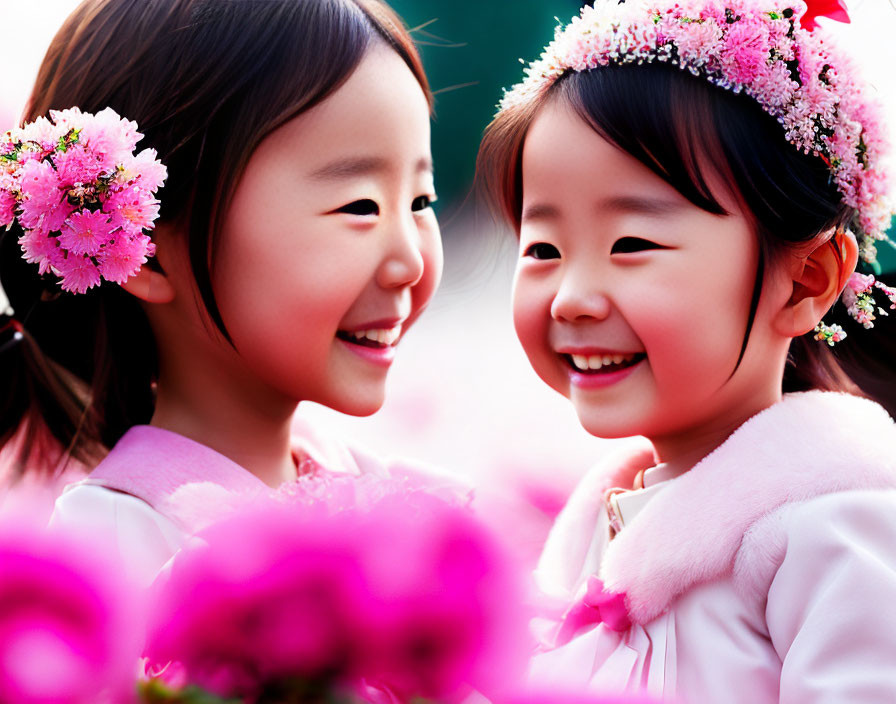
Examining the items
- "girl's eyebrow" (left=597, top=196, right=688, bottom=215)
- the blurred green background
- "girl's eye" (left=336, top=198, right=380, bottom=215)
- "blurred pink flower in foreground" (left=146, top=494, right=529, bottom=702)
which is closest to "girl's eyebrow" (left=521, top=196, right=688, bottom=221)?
"girl's eyebrow" (left=597, top=196, right=688, bottom=215)

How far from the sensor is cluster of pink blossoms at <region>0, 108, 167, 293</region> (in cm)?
91

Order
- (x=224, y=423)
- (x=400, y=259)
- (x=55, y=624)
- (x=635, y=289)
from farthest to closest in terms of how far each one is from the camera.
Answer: (x=224, y=423) < (x=400, y=259) < (x=635, y=289) < (x=55, y=624)

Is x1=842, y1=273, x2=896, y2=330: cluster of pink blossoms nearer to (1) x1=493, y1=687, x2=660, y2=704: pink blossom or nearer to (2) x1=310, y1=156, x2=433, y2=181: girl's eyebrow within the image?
(2) x1=310, y1=156, x2=433, y2=181: girl's eyebrow

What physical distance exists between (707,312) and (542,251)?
0.22m

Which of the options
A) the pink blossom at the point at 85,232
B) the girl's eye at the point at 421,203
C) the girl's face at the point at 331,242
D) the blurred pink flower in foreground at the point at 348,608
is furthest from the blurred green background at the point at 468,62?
the blurred pink flower in foreground at the point at 348,608

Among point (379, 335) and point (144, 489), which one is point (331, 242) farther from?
point (144, 489)

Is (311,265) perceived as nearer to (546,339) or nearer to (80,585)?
(546,339)

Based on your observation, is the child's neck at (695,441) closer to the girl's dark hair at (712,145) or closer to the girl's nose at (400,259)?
the girl's dark hair at (712,145)

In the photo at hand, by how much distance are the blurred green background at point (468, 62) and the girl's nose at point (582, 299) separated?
1.33 feet

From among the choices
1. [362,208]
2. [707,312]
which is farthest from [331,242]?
[707,312]

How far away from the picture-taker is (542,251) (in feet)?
3.66

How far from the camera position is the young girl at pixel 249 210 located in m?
1.05

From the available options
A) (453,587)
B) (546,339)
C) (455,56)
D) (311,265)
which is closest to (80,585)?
(453,587)

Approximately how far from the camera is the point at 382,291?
112cm
